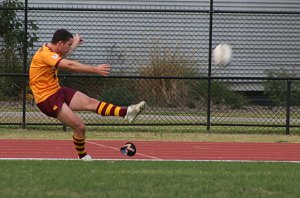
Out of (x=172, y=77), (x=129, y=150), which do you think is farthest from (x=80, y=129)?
(x=172, y=77)

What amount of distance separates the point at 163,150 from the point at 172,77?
148 inches

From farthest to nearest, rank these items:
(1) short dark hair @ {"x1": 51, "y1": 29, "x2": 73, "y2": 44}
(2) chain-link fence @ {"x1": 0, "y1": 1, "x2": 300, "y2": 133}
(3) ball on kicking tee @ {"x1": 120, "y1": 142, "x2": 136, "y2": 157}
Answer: (2) chain-link fence @ {"x1": 0, "y1": 1, "x2": 300, "y2": 133}
(3) ball on kicking tee @ {"x1": 120, "y1": 142, "x2": 136, "y2": 157}
(1) short dark hair @ {"x1": 51, "y1": 29, "x2": 73, "y2": 44}

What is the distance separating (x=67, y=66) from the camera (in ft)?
33.6

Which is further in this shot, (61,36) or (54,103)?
(61,36)

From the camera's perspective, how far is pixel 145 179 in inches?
332

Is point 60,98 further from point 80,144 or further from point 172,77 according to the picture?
point 172,77

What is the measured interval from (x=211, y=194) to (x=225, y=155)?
5344mm

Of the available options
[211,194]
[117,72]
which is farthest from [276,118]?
[211,194]

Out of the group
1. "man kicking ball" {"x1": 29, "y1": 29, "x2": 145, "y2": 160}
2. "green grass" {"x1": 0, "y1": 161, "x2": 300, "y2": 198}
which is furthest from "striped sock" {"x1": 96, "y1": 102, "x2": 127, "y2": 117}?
"green grass" {"x1": 0, "y1": 161, "x2": 300, "y2": 198}

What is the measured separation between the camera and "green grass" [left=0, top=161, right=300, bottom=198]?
7445mm

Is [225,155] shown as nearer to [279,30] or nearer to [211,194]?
[211,194]

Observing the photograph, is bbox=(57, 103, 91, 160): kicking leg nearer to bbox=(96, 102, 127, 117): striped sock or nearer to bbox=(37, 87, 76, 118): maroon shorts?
bbox=(37, 87, 76, 118): maroon shorts

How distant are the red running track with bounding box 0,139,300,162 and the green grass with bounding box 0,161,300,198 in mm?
1494

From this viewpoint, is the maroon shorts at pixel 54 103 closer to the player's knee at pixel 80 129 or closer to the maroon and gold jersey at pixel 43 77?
the maroon and gold jersey at pixel 43 77
